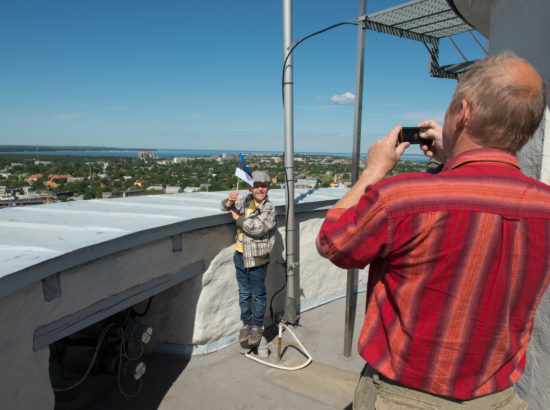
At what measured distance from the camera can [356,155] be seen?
381 cm

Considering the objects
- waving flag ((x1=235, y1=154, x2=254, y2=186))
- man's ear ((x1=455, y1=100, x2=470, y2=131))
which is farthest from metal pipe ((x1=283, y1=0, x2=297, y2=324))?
man's ear ((x1=455, y1=100, x2=470, y2=131))

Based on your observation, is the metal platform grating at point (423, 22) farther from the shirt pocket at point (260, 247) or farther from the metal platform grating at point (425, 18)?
the shirt pocket at point (260, 247)

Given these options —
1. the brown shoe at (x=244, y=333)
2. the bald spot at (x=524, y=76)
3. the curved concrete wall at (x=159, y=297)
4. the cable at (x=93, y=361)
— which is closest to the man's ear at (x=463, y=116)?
the bald spot at (x=524, y=76)

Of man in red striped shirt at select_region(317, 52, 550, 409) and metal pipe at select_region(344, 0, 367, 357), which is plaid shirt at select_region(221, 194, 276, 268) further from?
man in red striped shirt at select_region(317, 52, 550, 409)

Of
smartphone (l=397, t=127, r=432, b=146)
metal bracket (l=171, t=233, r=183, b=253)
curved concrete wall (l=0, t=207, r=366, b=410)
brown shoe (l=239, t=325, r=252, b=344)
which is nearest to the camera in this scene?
smartphone (l=397, t=127, r=432, b=146)

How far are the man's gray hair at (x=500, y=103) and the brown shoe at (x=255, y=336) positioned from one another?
11.2 feet

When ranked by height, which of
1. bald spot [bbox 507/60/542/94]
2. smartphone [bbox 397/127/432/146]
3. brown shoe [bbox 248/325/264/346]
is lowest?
brown shoe [bbox 248/325/264/346]

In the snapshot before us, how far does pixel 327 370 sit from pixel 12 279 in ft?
10.1

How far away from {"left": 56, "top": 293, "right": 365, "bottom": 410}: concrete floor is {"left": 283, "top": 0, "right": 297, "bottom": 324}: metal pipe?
598mm

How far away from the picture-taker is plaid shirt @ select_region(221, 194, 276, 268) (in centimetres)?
384

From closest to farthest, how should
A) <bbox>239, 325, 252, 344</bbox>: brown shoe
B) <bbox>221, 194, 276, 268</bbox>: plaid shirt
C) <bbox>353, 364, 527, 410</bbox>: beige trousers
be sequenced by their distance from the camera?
<bbox>353, 364, 527, 410</bbox>: beige trousers, <bbox>221, 194, 276, 268</bbox>: plaid shirt, <bbox>239, 325, 252, 344</bbox>: brown shoe

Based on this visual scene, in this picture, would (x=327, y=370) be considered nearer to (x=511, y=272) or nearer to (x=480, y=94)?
(x=511, y=272)

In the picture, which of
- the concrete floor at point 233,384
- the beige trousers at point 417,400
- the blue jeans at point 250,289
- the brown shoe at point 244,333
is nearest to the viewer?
the beige trousers at point 417,400

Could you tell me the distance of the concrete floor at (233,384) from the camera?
3438 millimetres
